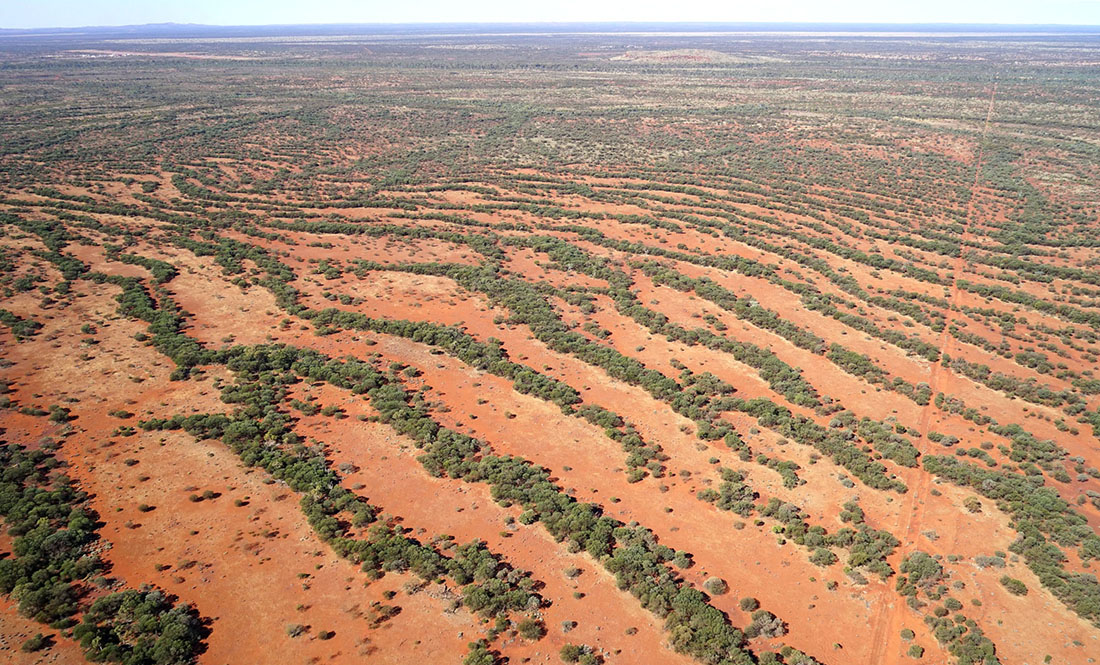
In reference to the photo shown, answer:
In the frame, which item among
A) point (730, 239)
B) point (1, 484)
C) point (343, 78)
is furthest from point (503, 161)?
point (343, 78)

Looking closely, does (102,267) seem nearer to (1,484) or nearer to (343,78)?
(1,484)

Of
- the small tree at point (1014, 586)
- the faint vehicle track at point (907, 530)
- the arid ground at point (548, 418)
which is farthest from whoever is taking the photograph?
the small tree at point (1014, 586)

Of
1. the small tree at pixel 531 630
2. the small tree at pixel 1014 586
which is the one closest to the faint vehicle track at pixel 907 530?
the small tree at pixel 1014 586

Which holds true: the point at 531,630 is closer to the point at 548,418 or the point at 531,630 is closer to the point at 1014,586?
the point at 548,418

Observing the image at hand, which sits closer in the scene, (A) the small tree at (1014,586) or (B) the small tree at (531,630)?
(B) the small tree at (531,630)

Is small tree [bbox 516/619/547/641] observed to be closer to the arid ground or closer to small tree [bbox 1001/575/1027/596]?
the arid ground

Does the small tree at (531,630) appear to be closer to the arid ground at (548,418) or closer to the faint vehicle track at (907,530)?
the arid ground at (548,418)

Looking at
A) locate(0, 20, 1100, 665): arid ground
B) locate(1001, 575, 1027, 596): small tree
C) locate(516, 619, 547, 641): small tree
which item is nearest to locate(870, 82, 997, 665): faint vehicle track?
locate(0, 20, 1100, 665): arid ground

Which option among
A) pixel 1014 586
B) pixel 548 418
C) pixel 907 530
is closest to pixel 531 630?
pixel 548 418
